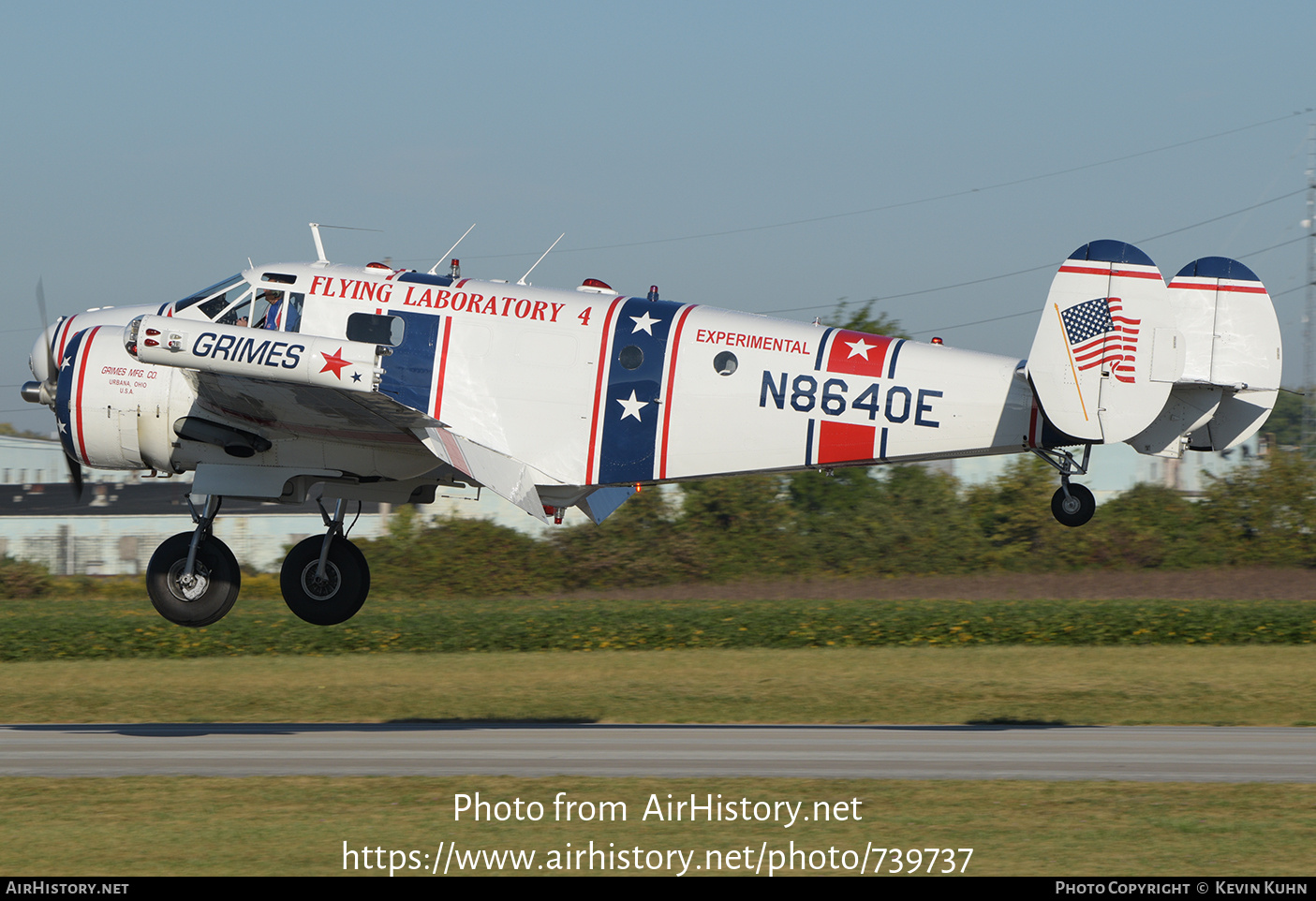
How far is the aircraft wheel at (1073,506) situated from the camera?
551 inches

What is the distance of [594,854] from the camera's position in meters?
10.3

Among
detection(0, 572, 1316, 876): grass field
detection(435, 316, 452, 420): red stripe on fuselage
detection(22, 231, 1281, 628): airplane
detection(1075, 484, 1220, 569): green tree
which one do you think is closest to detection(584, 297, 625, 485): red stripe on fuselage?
detection(22, 231, 1281, 628): airplane

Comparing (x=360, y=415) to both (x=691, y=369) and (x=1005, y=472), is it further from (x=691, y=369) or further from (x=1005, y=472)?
(x=1005, y=472)

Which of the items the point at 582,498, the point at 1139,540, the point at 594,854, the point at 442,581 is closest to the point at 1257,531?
the point at 1139,540

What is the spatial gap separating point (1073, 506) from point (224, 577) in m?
9.72

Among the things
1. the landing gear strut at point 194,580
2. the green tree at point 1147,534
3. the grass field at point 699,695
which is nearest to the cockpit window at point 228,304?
the landing gear strut at point 194,580

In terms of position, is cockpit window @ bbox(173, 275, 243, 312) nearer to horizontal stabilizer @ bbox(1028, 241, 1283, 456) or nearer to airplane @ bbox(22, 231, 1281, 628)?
airplane @ bbox(22, 231, 1281, 628)

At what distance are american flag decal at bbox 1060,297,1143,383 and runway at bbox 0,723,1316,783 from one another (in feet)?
13.8

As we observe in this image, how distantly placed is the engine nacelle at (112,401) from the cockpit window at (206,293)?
0.73 metres

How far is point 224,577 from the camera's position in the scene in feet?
50.8

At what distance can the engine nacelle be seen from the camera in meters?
14.6

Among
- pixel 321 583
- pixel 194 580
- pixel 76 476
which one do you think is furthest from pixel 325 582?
pixel 76 476
